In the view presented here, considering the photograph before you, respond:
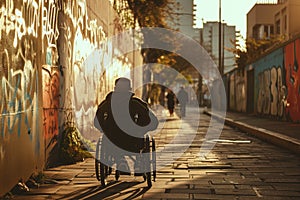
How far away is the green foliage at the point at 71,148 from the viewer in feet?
30.9

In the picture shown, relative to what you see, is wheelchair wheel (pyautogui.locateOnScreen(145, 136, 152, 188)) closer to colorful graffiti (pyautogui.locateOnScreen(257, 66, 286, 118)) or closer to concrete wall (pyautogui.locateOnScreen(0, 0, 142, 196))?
concrete wall (pyautogui.locateOnScreen(0, 0, 142, 196))

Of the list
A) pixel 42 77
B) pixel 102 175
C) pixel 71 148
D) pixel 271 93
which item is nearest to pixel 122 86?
pixel 102 175

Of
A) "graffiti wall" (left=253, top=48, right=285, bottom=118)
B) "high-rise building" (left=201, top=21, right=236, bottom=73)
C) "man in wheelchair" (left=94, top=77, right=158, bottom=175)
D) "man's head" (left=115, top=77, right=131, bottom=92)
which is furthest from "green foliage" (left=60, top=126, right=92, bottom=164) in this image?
"high-rise building" (left=201, top=21, right=236, bottom=73)

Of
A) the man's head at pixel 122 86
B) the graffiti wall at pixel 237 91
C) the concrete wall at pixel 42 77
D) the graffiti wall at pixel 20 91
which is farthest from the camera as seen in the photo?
the graffiti wall at pixel 237 91

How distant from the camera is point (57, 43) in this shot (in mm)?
9211

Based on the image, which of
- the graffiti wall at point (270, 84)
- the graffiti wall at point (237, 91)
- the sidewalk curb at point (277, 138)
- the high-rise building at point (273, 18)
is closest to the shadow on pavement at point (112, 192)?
the sidewalk curb at point (277, 138)

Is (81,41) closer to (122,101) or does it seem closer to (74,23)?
(74,23)

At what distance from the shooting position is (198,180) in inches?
300

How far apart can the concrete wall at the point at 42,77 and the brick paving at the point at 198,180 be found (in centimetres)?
55

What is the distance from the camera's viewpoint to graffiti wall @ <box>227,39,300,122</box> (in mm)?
18922

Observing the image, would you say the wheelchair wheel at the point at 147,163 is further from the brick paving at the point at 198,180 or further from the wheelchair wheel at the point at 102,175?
the wheelchair wheel at the point at 102,175

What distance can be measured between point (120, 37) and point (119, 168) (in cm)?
1375

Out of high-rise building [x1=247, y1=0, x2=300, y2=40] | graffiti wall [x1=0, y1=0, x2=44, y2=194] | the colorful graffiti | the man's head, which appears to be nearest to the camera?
graffiti wall [x1=0, y1=0, x2=44, y2=194]

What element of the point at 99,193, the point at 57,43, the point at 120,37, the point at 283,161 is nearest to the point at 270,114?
the point at 120,37
